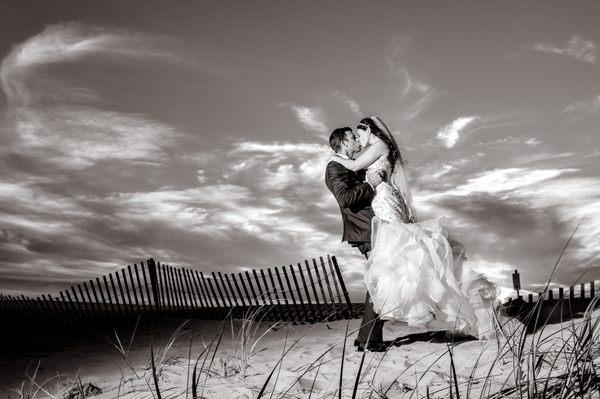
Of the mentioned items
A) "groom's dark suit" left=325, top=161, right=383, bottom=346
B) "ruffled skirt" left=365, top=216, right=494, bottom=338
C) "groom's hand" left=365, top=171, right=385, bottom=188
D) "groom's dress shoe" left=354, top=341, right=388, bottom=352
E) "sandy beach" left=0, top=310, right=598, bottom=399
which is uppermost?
"groom's hand" left=365, top=171, right=385, bottom=188

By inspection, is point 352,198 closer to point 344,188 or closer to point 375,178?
point 344,188

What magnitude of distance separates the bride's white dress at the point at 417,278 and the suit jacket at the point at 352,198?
11 cm

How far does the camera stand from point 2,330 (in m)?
9.94

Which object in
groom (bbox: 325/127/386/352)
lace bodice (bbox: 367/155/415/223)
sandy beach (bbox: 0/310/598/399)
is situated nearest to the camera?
sandy beach (bbox: 0/310/598/399)

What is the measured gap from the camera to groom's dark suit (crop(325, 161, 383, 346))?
4012mm

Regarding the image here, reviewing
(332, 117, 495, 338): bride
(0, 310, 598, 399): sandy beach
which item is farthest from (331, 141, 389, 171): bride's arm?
(0, 310, 598, 399): sandy beach

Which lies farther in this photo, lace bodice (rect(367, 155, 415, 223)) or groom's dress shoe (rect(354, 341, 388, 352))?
lace bodice (rect(367, 155, 415, 223))

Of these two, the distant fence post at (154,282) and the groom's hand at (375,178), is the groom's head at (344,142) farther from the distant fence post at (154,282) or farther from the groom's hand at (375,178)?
the distant fence post at (154,282)

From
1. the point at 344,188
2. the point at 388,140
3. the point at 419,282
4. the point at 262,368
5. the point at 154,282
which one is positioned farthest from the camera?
the point at 154,282

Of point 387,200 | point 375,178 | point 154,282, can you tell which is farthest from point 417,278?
point 154,282

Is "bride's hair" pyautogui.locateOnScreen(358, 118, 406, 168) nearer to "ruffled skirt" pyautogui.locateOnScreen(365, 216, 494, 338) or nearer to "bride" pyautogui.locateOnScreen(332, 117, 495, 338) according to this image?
"bride" pyautogui.locateOnScreen(332, 117, 495, 338)

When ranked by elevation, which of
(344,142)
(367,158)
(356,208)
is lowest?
(356,208)

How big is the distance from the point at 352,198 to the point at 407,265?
705 mm

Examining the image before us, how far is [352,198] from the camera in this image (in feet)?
13.2
